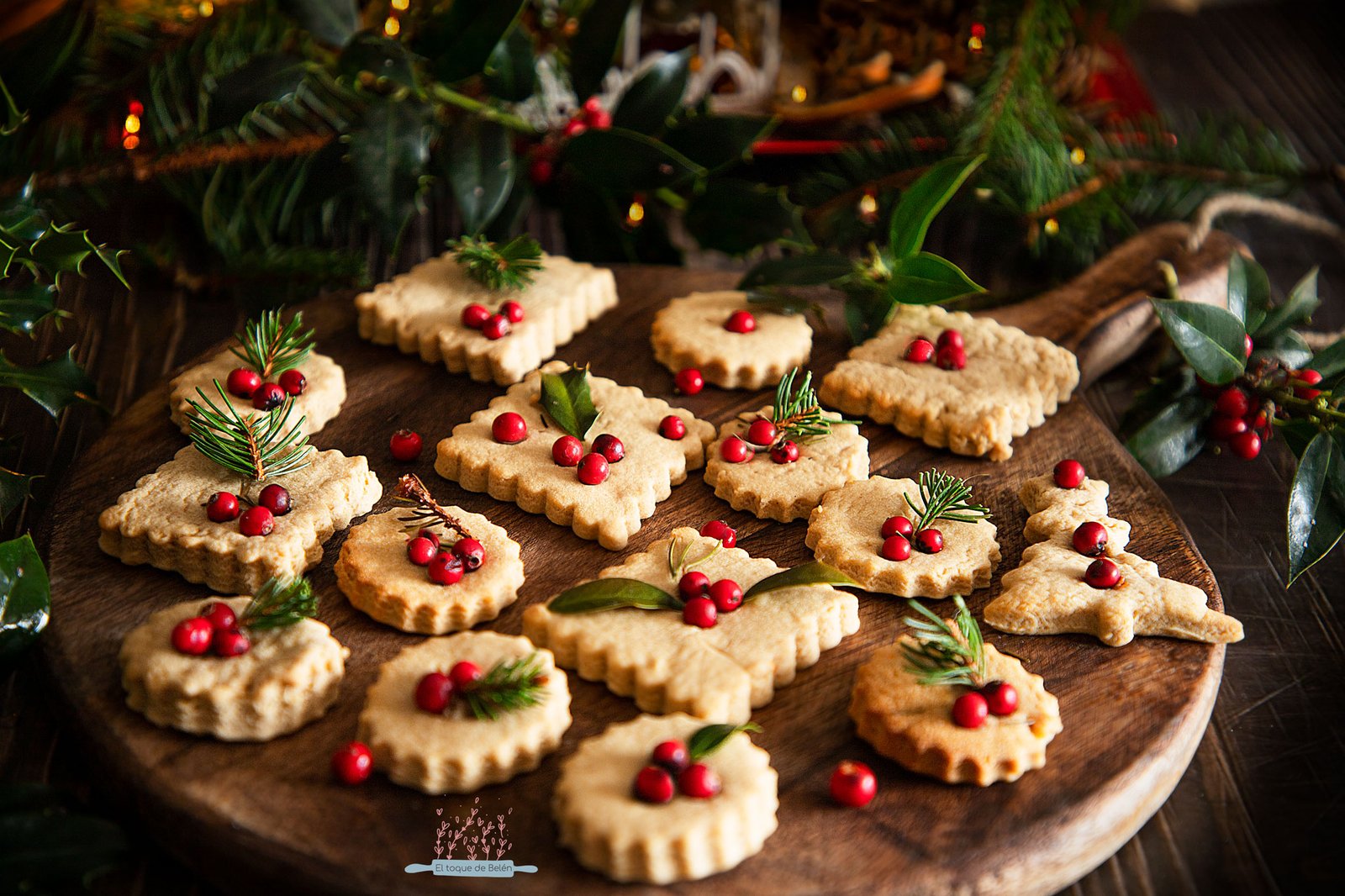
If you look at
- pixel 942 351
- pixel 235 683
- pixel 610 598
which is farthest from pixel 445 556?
pixel 942 351

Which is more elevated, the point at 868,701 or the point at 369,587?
the point at 868,701

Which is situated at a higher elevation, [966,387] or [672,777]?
[966,387]

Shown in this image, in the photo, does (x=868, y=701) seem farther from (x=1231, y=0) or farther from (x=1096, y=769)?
(x=1231, y=0)

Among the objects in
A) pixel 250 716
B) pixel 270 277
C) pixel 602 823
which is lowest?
pixel 270 277

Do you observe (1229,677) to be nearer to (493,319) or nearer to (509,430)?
(509,430)

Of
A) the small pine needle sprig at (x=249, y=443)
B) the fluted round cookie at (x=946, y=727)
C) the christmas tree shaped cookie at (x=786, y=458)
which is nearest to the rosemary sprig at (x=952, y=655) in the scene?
the fluted round cookie at (x=946, y=727)

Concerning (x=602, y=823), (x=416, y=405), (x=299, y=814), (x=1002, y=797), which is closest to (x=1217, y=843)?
(x=1002, y=797)

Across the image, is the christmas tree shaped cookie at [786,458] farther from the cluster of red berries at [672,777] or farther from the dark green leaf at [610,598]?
the cluster of red berries at [672,777]
